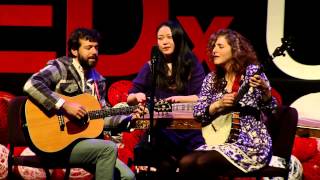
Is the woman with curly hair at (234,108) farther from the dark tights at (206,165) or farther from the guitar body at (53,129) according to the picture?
the guitar body at (53,129)

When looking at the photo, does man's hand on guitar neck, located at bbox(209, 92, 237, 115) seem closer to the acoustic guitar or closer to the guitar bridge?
the acoustic guitar

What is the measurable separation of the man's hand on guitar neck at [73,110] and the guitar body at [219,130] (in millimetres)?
994

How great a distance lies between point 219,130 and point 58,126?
1275 mm

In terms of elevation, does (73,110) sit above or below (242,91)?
below

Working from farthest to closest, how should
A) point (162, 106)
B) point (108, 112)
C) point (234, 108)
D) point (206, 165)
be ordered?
point (108, 112), point (162, 106), point (234, 108), point (206, 165)

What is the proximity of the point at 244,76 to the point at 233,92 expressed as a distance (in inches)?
5.7

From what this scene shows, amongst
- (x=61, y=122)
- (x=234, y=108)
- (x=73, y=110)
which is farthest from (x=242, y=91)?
(x=61, y=122)

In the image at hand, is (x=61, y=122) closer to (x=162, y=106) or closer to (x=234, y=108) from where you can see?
(x=162, y=106)

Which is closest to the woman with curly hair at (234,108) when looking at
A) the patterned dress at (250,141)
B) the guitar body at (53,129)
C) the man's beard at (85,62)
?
the patterned dress at (250,141)

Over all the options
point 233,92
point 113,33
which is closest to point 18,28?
point 113,33

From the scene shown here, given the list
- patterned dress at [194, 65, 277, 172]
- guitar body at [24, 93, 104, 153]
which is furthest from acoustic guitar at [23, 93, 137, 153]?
patterned dress at [194, 65, 277, 172]

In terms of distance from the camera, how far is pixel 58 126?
443 cm

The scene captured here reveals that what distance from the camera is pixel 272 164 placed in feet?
14.0

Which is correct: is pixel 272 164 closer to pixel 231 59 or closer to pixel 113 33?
pixel 231 59
